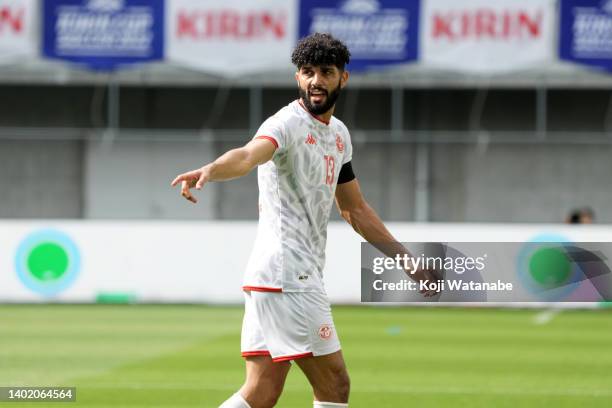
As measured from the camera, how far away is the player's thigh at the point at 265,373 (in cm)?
603

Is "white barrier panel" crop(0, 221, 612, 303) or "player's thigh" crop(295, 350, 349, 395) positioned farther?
"white barrier panel" crop(0, 221, 612, 303)

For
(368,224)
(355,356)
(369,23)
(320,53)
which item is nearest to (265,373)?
(368,224)

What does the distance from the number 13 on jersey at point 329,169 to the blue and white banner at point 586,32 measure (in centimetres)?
2003

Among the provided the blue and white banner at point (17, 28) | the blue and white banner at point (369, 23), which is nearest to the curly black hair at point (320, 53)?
the blue and white banner at point (369, 23)

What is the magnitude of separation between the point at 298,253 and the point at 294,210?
0.70 feet

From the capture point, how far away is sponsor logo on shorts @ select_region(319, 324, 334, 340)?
6.13 meters

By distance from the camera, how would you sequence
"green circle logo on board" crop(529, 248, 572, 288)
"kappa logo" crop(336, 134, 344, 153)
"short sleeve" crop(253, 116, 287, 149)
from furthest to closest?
1. "green circle logo on board" crop(529, 248, 572, 288)
2. "kappa logo" crop(336, 134, 344, 153)
3. "short sleeve" crop(253, 116, 287, 149)

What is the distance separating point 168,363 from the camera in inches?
520

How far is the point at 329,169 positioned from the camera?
621 centimetres

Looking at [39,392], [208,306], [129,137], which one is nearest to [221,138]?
[129,137]

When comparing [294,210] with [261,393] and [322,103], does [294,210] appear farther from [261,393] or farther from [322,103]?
[261,393]

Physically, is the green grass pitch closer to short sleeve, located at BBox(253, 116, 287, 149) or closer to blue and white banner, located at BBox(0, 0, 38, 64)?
short sleeve, located at BBox(253, 116, 287, 149)

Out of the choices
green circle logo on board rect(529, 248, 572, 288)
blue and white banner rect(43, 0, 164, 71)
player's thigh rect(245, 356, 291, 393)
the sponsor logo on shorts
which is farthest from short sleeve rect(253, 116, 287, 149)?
blue and white banner rect(43, 0, 164, 71)

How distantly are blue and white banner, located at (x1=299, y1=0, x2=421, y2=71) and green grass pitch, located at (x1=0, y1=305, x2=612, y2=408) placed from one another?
6766mm
